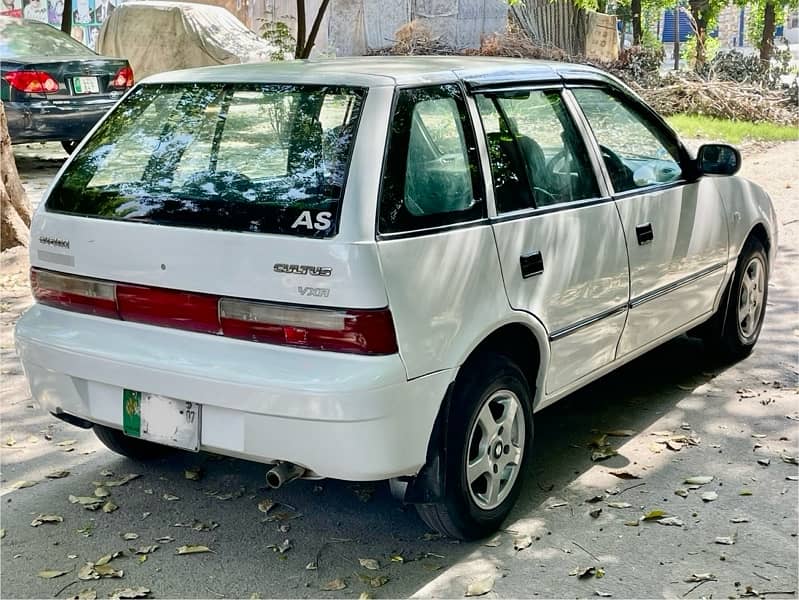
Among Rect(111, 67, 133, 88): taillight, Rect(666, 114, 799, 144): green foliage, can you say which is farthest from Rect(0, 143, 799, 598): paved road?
Rect(666, 114, 799, 144): green foliage

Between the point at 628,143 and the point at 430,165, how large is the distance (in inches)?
64.1

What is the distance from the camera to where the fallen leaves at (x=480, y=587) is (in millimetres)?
3555

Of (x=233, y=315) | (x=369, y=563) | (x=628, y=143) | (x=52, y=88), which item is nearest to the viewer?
(x=233, y=315)

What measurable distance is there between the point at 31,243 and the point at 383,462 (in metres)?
1.64

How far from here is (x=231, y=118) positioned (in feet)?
13.1

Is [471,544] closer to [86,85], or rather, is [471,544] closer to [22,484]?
[22,484]

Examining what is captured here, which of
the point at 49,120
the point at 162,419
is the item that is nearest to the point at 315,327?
the point at 162,419

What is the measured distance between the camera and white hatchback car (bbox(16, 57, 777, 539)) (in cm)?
340

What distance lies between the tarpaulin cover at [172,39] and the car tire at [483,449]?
49.2 feet

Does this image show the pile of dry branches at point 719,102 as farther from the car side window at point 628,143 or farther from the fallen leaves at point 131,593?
the fallen leaves at point 131,593

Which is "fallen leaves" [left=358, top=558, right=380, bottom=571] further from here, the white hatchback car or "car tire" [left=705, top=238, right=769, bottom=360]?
"car tire" [left=705, top=238, right=769, bottom=360]

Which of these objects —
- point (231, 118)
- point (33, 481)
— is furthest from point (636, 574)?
point (33, 481)

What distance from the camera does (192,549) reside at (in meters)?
3.88

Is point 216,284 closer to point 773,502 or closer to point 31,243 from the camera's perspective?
point 31,243
